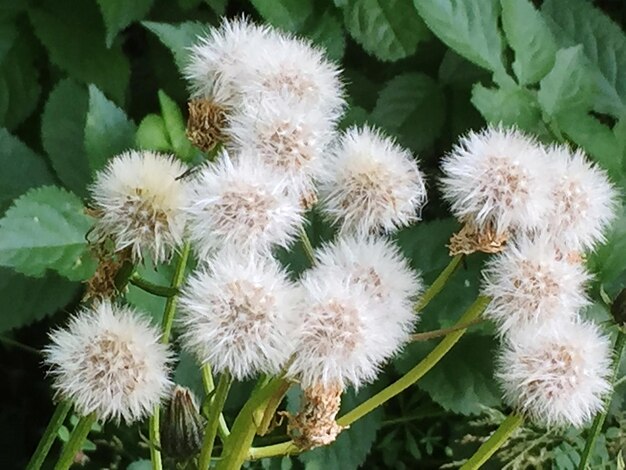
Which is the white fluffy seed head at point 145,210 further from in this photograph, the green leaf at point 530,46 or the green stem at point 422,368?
the green leaf at point 530,46

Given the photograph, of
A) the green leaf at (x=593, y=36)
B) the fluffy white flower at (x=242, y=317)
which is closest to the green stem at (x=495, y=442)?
the fluffy white flower at (x=242, y=317)

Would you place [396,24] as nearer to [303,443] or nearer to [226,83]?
[226,83]

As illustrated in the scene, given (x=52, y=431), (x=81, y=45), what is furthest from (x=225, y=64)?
(x=81, y=45)

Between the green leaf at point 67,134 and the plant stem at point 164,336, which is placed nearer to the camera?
the plant stem at point 164,336

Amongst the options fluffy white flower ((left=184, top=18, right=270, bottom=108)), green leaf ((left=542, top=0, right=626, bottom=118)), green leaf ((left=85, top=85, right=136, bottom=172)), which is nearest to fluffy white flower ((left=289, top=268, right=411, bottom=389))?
fluffy white flower ((left=184, top=18, right=270, bottom=108))

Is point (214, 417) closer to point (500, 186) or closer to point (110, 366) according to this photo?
point (110, 366)
